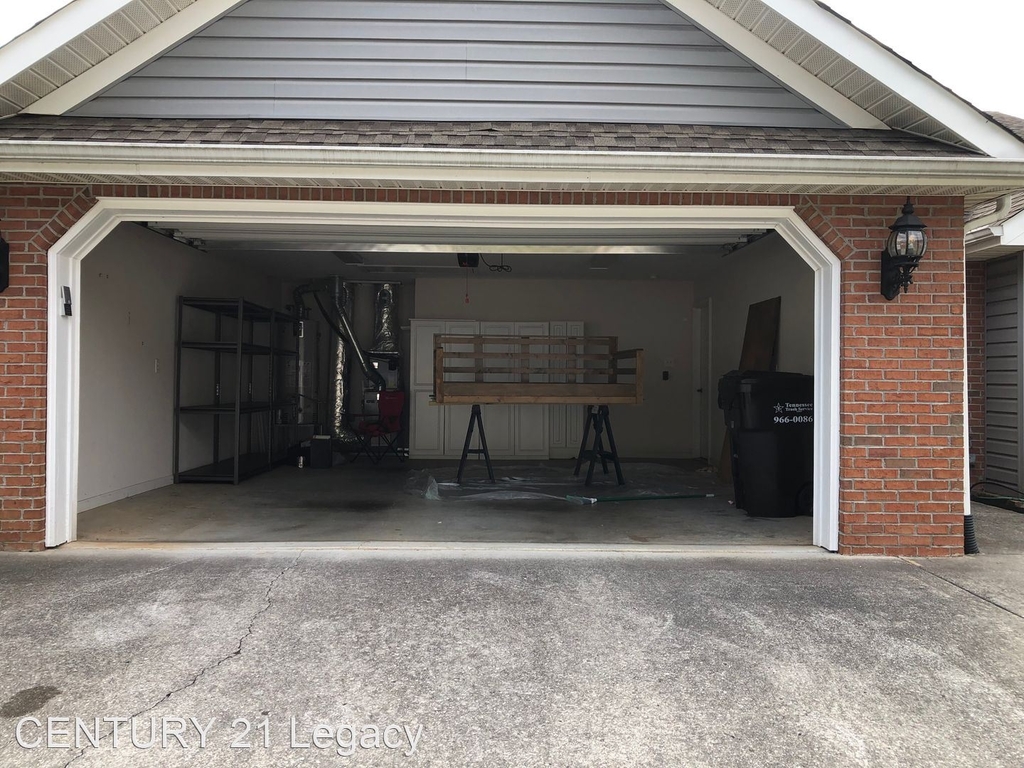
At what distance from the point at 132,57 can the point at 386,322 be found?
5982 mm

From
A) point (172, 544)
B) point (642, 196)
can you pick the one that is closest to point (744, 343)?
point (642, 196)

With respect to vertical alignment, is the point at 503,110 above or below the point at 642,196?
above

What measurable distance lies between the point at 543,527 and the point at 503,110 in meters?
3.25

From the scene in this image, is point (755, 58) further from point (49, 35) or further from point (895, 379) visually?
point (49, 35)

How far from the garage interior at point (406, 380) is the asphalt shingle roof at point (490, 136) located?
81cm

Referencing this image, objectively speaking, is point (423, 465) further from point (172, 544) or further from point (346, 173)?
point (346, 173)

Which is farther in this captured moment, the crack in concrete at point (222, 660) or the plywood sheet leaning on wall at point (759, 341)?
the plywood sheet leaning on wall at point (759, 341)

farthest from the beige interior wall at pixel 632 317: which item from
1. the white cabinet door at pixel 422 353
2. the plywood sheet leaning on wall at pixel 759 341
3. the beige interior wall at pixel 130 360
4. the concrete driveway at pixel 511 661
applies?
the concrete driveway at pixel 511 661

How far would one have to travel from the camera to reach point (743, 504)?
5867mm

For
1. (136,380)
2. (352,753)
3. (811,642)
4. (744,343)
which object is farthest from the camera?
(744,343)

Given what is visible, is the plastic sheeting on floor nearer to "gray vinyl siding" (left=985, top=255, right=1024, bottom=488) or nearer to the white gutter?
"gray vinyl siding" (left=985, top=255, right=1024, bottom=488)

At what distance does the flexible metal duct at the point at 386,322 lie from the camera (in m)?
10.2

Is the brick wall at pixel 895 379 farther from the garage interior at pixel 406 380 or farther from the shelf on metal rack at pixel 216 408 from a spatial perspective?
the shelf on metal rack at pixel 216 408

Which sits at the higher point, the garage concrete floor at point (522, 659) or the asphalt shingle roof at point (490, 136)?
the asphalt shingle roof at point (490, 136)
